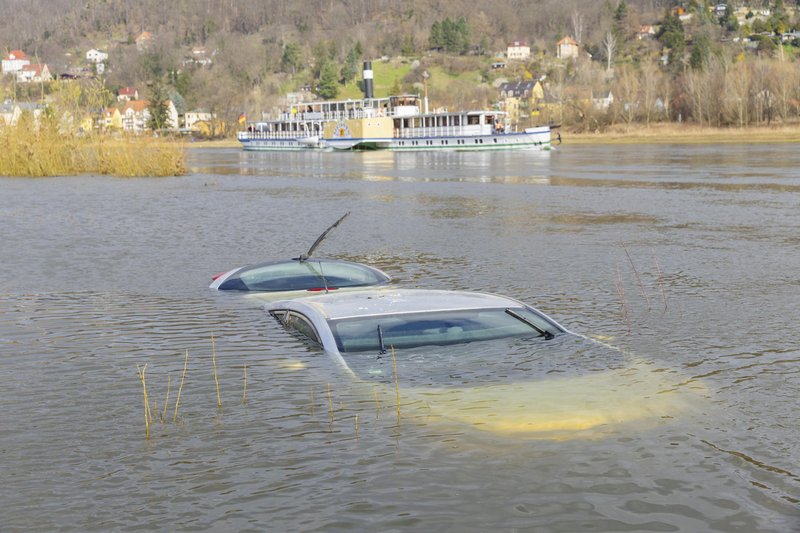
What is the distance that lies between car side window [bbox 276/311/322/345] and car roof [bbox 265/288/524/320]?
18 centimetres

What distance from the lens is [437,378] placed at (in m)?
9.09

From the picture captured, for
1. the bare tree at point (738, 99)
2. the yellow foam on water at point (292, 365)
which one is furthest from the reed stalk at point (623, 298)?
the bare tree at point (738, 99)

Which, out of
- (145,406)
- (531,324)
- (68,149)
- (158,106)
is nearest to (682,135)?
(68,149)

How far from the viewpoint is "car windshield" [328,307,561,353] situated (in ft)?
31.5

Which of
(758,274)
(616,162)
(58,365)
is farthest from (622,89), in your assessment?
(58,365)

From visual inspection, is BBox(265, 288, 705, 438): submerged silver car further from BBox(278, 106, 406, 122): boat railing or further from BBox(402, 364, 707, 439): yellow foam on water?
BBox(278, 106, 406, 122): boat railing

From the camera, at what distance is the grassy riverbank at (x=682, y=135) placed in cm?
9412

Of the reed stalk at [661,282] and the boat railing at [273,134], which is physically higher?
the boat railing at [273,134]

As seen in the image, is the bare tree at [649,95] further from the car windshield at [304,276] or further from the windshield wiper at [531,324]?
the windshield wiper at [531,324]

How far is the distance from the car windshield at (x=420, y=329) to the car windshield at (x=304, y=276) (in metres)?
3.84

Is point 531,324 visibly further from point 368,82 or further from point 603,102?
point 603,102

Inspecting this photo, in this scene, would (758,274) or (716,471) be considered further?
(758,274)

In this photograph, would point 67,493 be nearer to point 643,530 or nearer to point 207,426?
point 207,426

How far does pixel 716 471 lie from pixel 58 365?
670 centimetres
